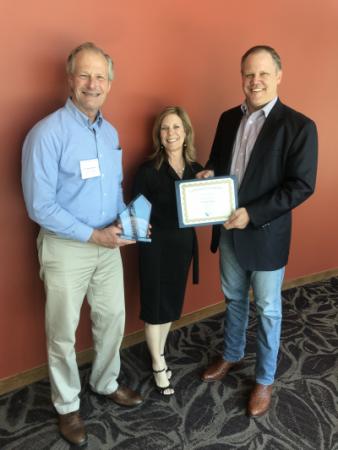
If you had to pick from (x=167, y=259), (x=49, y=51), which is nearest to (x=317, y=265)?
(x=167, y=259)

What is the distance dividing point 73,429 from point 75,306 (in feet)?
2.21

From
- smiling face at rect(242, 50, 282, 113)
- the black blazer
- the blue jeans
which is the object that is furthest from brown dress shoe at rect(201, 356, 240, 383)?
smiling face at rect(242, 50, 282, 113)

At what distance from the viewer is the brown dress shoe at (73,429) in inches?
79.1

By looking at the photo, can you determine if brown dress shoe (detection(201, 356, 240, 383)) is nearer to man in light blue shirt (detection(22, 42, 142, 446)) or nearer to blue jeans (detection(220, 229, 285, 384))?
blue jeans (detection(220, 229, 285, 384))

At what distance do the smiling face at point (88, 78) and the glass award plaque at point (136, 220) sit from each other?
0.52 meters

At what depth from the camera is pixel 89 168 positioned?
184 cm

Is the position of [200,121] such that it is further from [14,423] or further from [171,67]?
[14,423]

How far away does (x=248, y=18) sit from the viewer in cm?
281

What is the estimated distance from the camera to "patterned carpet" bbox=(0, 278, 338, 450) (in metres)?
2.04

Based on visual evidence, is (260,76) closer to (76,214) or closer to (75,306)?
(76,214)

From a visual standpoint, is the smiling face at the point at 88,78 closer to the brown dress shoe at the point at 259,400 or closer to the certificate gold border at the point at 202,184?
the certificate gold border at the point at 202,184

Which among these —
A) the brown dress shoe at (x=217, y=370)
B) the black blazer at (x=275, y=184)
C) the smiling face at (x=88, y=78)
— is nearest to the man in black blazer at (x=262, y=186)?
the black blazer at (x=275, y=184)

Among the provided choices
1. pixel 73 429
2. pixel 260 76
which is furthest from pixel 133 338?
pixel 260 76

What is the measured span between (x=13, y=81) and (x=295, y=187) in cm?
152
